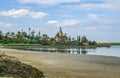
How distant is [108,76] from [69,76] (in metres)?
2.92

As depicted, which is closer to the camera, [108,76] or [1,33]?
[108,76]

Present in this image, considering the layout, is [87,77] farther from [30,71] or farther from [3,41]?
[3,41]

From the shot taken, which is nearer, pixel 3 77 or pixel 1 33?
pixel 3 77

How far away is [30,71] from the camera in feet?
76.0

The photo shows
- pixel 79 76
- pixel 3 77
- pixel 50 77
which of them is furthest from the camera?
pixel 79 76

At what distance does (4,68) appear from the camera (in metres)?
23.1

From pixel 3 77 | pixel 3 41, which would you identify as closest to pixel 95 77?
pixel 3 77

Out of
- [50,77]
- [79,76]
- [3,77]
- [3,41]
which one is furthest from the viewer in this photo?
[3,41]

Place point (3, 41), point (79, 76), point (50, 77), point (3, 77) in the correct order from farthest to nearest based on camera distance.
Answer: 1. point (3, 41)
2. point (79, 76)
3. point (50, 77)
4. point (3, 77)

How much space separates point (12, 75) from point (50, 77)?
2568 millimetres

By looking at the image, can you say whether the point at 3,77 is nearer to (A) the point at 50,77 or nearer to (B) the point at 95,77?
(A) the point at 50,77

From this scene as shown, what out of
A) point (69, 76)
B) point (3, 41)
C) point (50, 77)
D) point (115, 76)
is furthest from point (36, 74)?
point (3, 41)

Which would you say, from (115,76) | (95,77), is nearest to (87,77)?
(95,77)

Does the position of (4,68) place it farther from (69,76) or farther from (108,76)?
(108,76)
